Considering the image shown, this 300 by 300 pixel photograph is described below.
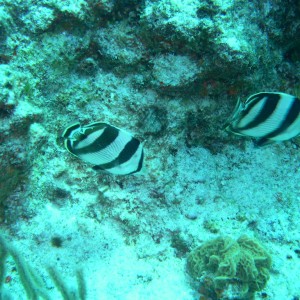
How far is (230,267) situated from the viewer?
9.70 ft

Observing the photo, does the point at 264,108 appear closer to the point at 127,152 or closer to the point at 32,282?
the point at 127,152

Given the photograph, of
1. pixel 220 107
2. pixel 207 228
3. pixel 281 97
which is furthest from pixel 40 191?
pixel 281 97

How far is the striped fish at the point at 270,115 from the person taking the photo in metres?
2.40

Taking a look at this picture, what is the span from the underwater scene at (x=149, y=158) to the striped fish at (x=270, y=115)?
0.46 m

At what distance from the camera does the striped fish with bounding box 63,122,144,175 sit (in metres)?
2.16

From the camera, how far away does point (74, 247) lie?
3.46 meters

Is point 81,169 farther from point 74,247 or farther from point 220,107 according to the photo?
point 220,107

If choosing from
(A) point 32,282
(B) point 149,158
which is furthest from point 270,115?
(A) point 32,282

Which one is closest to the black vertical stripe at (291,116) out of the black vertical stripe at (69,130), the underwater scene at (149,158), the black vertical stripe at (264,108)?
the black vertical stripe at (264,108)

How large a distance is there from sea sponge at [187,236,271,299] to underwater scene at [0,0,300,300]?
2cm

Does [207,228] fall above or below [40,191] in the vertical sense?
above

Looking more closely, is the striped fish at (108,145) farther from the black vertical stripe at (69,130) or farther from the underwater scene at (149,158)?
the underwater scene at (149,158)

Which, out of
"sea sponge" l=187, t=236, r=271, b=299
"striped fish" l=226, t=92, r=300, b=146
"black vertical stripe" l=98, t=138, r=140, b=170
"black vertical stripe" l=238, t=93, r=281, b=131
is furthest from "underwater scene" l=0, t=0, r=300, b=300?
"black vertical stripe" l=98, t=138, r=140, b=170

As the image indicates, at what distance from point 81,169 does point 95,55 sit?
145 centimetres
